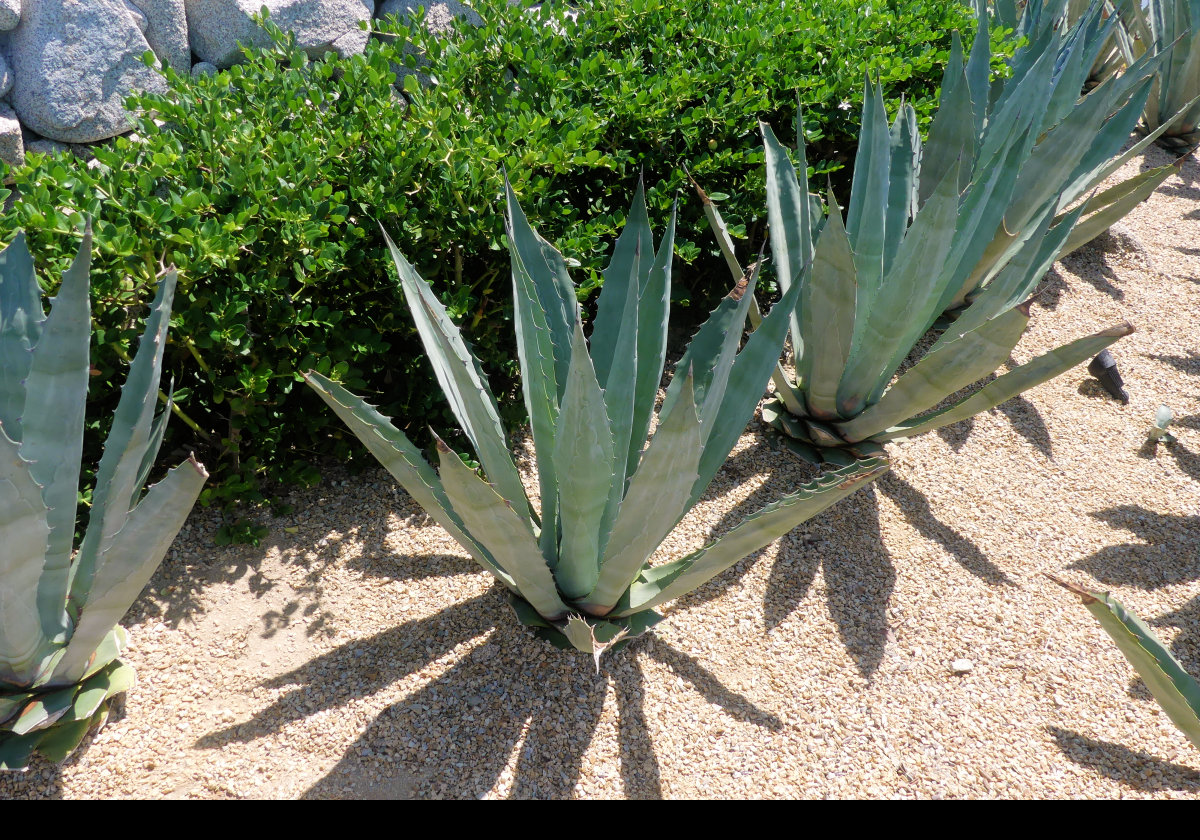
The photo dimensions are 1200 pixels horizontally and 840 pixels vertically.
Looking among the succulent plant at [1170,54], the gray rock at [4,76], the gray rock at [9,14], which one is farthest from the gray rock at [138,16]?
the succulent plant at [1170,54]

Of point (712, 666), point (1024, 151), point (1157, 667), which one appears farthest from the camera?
point (1024, 151)

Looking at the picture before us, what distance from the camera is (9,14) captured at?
3.36 m

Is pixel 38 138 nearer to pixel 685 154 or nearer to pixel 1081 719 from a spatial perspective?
pixel 685 154

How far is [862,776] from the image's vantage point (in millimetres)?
1850

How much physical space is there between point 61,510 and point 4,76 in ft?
9.66

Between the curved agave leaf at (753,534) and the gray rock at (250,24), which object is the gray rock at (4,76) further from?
the curved agave leaf at (753,534)

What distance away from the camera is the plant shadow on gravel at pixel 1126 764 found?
190cm

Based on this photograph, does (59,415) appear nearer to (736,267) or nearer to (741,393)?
(741,393)

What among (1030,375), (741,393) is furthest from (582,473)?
(1030,375)

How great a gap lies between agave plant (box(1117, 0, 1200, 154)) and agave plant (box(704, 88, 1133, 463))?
9.35 ft

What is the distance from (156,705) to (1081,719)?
84.4 inches

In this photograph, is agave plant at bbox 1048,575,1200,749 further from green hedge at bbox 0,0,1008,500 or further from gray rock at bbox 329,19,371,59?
gray rock at bbox 329,19,371,59

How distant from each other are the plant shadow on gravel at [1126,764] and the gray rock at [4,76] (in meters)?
4.36

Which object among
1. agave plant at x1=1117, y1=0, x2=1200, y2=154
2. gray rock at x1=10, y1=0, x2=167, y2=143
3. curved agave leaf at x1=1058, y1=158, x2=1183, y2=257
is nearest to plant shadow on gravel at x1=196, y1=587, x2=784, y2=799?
curved agave leaf at x1=1058, y1=158, x2=1183, y2=257
